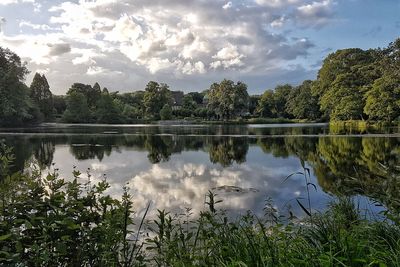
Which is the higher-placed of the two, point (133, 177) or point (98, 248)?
point (98, 248)

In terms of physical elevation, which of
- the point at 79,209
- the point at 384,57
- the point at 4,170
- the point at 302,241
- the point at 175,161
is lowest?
the point at 175,161

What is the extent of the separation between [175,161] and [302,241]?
1691 cm

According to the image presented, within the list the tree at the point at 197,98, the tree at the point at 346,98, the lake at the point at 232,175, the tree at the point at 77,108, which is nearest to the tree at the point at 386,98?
the tree at the point at 346,98

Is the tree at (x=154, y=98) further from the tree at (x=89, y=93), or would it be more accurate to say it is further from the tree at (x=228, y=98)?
the tree at (x=89, y=93)

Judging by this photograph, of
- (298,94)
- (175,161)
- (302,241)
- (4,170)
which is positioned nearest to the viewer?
(4,170)

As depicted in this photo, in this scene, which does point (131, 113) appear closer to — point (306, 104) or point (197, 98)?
point (306, 104)

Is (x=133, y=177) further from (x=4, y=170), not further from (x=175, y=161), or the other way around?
(x=4, y=170)

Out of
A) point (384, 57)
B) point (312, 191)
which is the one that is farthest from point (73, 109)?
point (312, 191)

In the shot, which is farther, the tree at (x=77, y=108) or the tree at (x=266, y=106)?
the tree at (x=266, y=106)

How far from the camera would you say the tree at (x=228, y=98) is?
351ft

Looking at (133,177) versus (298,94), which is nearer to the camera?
(133,177)

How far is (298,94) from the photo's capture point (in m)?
101

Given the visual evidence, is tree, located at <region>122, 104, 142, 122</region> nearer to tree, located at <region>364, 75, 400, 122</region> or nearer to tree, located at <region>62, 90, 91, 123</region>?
tree, located at <region>62, 90, 91, 123</region>

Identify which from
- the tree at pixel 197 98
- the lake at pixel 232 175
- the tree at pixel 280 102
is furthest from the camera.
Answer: the tree at pixel 197 98
